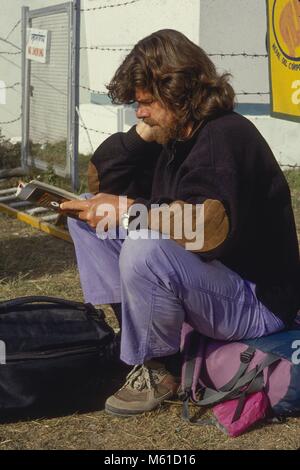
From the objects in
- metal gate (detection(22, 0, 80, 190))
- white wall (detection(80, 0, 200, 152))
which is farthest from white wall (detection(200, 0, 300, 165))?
metal gate (detection(22, 0, 80, 190))

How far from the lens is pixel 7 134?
929cm

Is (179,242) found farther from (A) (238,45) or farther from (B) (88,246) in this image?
(A) (238,45)

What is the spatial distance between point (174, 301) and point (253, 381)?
1.30 ft

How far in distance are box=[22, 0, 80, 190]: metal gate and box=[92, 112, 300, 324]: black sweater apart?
3288 mm

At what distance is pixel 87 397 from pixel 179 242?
683 millimetres

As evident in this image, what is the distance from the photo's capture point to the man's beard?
2.71 m

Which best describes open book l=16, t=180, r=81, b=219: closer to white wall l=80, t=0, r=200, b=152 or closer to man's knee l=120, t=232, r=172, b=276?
man's knee l=120, t=232, r=172, b=276

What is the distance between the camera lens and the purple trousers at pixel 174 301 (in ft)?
8.39

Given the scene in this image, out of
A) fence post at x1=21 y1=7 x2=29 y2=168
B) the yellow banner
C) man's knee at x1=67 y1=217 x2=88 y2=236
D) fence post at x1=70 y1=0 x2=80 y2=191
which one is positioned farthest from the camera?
fence post at x1=21 y1=7 x2=29 y2=168

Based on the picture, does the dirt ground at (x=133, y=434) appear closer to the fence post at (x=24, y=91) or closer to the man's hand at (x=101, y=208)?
the man's hand at (x=101, y=208)

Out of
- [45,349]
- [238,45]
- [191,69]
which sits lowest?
[45,349]

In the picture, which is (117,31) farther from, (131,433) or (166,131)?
(131,433)

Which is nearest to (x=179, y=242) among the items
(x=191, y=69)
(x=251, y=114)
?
(x=191, y=69)

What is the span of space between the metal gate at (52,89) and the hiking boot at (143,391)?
354 centimetres
